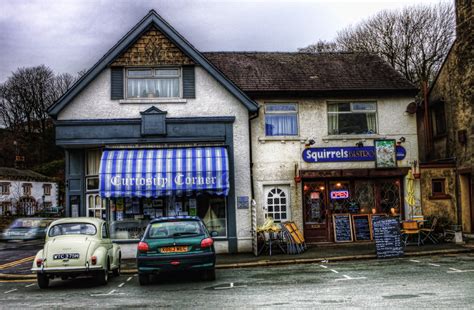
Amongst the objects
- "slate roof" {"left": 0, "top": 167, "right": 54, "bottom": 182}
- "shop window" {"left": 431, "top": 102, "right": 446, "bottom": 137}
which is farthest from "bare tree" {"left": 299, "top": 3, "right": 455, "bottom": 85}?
"slate roof" {"left": 0, "top": 167, "right": 54, "bottom": 182}

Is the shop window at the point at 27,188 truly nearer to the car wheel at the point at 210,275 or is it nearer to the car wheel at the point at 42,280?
the car wheel at the point at 42,280

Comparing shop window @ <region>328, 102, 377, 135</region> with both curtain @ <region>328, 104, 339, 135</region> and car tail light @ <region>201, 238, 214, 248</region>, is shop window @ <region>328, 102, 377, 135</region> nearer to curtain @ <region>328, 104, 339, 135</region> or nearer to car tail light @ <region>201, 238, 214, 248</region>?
curtain @ <region>328, 104, 339, 135</region>

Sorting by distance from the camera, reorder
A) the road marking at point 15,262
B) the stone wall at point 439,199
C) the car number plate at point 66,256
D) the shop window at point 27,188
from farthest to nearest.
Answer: the shop window at point 27,188, the stone wall at point 439,199, the road marking at point 15,262, the car number plate at point 66,256

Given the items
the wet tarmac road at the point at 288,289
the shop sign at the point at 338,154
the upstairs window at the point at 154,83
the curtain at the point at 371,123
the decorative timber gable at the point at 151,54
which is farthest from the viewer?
the curtain at the point at 371,123

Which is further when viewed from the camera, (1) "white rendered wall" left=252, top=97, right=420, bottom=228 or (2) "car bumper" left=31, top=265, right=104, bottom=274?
(1) "white rendered wall" left=252, top=97, right=420, bottom=228

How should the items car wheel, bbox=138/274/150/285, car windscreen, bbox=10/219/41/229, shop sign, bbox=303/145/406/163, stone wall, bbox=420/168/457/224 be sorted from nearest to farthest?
1. car wheel, bbox=138/274/150/285
2. shop sign, bbox=303/145/406/163
3. stone wall, bbox=420/168/457/224
4. car windscreen, bbox=10/219/41/229

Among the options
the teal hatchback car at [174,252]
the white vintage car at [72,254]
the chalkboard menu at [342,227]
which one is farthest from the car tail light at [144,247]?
the chalkboard menu at [342,227]

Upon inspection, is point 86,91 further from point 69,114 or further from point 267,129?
point 267,129

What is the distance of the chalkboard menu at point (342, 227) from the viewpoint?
21.2 meters

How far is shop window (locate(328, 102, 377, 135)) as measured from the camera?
2181 cm

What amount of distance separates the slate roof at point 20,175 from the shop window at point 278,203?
50968 millimetres

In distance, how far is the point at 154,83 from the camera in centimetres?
2053

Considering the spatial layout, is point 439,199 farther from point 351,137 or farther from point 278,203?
point 278,203

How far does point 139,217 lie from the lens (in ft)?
65.7
